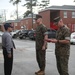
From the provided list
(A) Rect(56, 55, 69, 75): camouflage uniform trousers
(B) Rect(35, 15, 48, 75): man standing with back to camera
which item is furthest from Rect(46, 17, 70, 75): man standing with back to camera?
(B) Rect(35, 15, 48, 75): man standing with back to camera

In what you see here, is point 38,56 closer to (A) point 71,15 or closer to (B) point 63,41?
(B) point 63,41

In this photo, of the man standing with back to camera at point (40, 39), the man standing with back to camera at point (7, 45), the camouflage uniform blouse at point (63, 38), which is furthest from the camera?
the man standing with back to camera at point (40, 39)

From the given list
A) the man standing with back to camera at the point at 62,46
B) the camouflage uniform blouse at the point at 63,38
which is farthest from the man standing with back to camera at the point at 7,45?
the camouflage uniform blouse at the point at 63,38

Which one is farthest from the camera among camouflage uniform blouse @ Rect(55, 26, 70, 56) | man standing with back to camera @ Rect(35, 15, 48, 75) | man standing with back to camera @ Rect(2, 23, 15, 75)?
man standing with back to camera @ Rect(35, 15, 48, 75)

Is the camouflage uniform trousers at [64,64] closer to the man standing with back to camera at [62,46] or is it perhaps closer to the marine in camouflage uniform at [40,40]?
the man standing with back to camera at [62,46]

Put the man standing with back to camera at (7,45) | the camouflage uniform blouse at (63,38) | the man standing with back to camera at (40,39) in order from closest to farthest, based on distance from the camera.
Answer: the camouflage uniform blouse at (63,38) → the man standing with back to camera at (7,45) → the man standing with back to camera at (40,39)

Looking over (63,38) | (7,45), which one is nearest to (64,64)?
(63,38)

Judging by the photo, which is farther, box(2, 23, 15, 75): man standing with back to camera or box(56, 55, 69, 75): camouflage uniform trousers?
box(2, 23, 15, 75): man standing with back to camera

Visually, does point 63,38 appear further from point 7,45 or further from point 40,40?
point 40,40

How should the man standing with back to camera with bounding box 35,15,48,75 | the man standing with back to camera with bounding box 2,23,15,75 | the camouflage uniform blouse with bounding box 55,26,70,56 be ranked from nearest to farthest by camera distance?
the camouflage uniform blouse with bounding box 55,26,70,56, the man standing with back to camera with bounding box 2,23,15,75, the man standing with back to camera with bounding box 35,15,48,75

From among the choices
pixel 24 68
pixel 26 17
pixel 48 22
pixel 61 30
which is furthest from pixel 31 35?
pixel 26 17

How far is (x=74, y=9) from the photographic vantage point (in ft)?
198

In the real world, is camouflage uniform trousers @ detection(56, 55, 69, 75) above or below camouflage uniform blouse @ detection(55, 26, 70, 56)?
below

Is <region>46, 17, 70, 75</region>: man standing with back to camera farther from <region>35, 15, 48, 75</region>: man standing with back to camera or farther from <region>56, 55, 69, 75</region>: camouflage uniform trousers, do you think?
<region>35, 15, 48, 75</region>: man standing with back to camera
